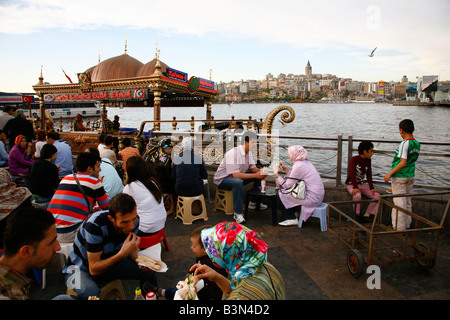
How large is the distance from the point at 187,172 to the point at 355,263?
3.36 meters

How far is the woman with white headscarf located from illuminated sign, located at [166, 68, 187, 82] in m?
7.36

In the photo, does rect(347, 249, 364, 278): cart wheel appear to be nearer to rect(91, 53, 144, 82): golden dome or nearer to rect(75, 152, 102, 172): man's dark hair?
rect(75, 152, 102, 172): man's dark hair

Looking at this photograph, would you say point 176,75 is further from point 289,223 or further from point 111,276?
point 111,276

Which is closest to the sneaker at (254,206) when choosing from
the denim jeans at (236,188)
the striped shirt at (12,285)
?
the denim jeans at (236,188)

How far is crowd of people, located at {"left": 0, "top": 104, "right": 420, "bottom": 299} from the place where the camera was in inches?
87.5

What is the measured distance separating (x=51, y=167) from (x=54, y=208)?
177 cm

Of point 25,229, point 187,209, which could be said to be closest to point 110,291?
point 25,229

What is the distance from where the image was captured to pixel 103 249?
9.29 ft

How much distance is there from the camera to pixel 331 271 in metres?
4.00

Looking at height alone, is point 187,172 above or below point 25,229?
below

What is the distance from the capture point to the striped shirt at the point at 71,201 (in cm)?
344

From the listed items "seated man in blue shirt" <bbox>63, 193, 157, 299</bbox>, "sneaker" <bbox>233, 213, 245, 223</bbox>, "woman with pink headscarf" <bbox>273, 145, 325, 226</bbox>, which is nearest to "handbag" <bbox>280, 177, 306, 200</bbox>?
"woman with pink headscarf" <bbox>273, 145, 325, 226</bbox>

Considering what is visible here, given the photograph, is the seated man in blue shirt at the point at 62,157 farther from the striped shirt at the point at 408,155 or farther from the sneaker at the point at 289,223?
the striped shirt at the point at 408,155
